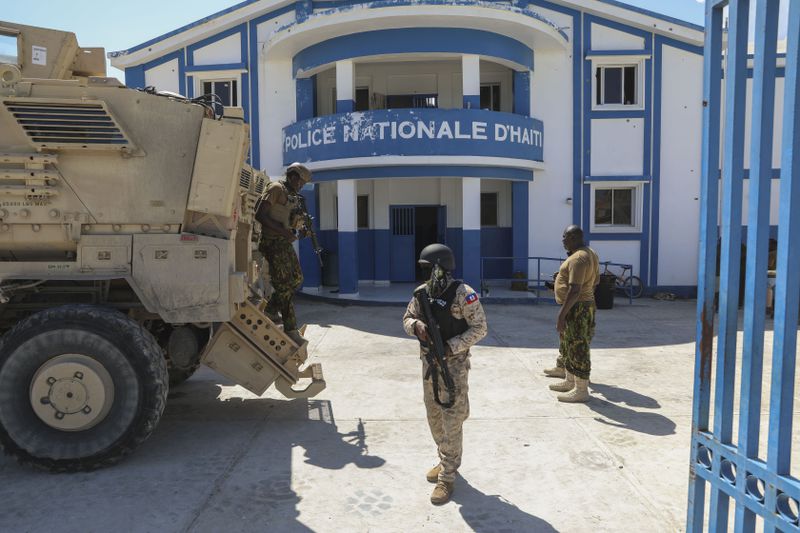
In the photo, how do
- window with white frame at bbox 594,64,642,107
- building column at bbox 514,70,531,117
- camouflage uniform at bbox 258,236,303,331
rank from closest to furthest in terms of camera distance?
1. camouflage uniform at bbox 258,236,303,331
2. building column at bbox 514,70,531,117
3. window with white frame at bbox 594,64,642,107

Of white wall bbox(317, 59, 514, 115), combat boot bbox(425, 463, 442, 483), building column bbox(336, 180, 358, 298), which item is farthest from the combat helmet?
white wall bbox(317, 59, 514, 115)

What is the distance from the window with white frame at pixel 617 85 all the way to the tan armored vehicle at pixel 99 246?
11.6 m

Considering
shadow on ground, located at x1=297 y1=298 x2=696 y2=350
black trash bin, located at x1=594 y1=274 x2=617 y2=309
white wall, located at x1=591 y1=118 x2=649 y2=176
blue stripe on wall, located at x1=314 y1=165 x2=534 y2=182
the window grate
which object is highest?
white wall, located at x1=591 y1=118 x2=649 y2=176

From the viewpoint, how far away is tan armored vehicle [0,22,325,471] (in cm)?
380

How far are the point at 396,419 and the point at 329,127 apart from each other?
8498 millimetres

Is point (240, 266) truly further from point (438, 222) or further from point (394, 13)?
point (438, 222)

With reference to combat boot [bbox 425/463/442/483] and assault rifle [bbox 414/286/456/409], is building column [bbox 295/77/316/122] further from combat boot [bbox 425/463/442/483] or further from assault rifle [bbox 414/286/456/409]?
combat boot [bbox 425/463/442/483]

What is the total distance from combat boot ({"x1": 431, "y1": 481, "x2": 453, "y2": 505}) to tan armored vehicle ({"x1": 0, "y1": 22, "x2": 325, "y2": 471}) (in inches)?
75.3

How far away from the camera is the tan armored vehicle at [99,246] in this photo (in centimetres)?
380

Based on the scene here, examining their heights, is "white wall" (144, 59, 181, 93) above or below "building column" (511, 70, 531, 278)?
above

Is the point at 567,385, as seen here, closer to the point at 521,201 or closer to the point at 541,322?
the point at 541,322

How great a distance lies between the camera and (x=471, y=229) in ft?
39.3

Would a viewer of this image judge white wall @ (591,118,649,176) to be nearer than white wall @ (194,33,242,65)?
Yes

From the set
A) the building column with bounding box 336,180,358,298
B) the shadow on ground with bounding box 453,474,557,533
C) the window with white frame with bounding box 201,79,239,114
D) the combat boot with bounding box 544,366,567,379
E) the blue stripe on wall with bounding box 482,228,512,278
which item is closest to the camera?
the shadow on ground with bounding box 453,474,557,533
